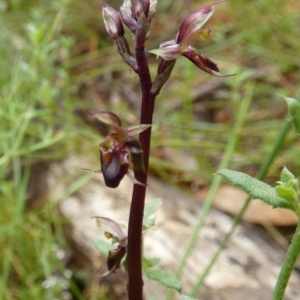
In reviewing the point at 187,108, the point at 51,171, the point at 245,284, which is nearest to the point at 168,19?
the point at 187,108

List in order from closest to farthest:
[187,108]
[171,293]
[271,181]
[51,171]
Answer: [171,293] → [271,181] → [51,171] → [187,108]

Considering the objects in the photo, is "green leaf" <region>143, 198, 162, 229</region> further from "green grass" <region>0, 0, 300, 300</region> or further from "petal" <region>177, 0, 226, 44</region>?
"green grass" <region>0, 0, 300, 300</region>

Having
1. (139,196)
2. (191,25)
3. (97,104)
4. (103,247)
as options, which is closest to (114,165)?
(139,196)

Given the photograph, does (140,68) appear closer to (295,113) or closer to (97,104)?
(295,113)

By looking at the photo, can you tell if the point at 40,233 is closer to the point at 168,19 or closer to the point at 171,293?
the point at 171,293

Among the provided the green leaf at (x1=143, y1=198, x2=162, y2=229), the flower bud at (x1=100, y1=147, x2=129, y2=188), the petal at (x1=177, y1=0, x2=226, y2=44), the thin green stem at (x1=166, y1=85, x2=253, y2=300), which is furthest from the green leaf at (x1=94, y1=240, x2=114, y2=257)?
the petal at (x1=177, y1=0, x2=226, y2=44)
